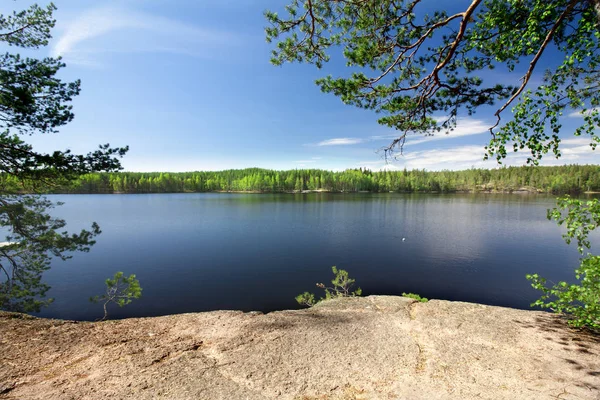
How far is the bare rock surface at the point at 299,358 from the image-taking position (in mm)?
3600

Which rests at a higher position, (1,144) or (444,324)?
(1,144)

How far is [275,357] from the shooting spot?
4.39 m

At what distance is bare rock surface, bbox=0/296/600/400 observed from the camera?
11.8ft

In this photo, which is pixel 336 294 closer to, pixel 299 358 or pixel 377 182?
pixel 299 358

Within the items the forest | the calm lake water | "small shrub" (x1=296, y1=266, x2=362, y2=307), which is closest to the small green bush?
"small shrub" (x1=296, y1=266, x2=362, y2=307)

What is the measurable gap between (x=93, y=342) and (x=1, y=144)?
22.1ft

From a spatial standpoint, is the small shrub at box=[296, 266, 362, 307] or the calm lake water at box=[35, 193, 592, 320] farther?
the calm lake water at box=[35, 193, 592, 320]

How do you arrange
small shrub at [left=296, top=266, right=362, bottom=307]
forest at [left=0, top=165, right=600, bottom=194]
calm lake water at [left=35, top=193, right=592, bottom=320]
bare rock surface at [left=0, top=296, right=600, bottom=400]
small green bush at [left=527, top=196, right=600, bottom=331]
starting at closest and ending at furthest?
bare rock surface at [left=0, top=296, right=600, bottom=400] < small green bush at [left=527, top=196, right=600, bottom=331] < small shrub at [left=296, top=266, right=362, bottom=307] < calm lake water at [left=35, top=193, right=592, bottom=320] < forest at [left=0, top=165, right=600, bottom=194]

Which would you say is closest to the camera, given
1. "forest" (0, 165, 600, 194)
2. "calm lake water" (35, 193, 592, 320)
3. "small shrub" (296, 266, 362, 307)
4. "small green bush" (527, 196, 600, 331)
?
"small green bush" (527, 196, 600, 331)

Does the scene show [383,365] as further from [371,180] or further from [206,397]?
[371,180]

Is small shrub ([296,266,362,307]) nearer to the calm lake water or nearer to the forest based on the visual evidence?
the calm lake water

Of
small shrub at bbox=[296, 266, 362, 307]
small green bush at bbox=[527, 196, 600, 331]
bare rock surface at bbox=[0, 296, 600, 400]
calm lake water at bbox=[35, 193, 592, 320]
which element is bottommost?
calm lake water at bbox=[35, 193, 592, 320]

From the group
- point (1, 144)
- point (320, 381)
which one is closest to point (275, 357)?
point (320, 381)

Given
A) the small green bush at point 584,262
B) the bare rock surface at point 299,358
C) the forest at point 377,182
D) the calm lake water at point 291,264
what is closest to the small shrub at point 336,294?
the calm lake water at point 291,264
